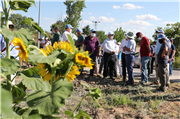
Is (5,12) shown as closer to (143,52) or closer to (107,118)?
(107,118)

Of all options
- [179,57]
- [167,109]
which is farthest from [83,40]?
[179,57]

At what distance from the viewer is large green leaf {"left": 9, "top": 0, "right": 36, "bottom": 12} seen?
0.85m

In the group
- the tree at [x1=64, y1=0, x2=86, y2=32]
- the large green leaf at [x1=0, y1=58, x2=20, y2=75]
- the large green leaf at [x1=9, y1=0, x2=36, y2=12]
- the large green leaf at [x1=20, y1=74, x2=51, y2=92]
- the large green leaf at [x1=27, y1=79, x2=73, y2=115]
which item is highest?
the tree at [x1=64, y1=0, x2=86, y2=32]

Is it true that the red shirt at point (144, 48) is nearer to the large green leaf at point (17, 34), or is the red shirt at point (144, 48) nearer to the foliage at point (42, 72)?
the foliage at point (42, 72)

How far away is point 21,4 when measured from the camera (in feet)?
2.89

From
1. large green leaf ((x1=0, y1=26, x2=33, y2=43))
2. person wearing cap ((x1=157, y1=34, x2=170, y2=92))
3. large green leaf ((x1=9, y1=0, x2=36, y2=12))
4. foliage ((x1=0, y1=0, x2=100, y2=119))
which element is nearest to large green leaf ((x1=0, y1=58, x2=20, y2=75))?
foliage ((x1=0, y1=0, x2=100, y2=119))

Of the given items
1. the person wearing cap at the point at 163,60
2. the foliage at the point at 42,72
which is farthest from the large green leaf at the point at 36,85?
the person wearing cap at the point at 163,60

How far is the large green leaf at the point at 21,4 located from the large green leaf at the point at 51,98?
19.3 inches

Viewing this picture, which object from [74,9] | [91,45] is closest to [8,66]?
[91,45]

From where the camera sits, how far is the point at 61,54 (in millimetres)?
823

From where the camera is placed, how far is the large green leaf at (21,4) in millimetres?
852

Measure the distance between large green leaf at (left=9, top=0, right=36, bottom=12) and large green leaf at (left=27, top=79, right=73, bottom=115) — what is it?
49cm

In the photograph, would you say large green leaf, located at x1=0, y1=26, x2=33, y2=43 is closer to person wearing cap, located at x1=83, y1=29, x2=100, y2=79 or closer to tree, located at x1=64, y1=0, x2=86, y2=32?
person wearing cap, located at x1=83, y1=29, x2=100, y2=79

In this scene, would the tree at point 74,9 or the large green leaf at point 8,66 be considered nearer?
the large green leaf at point 8,66
